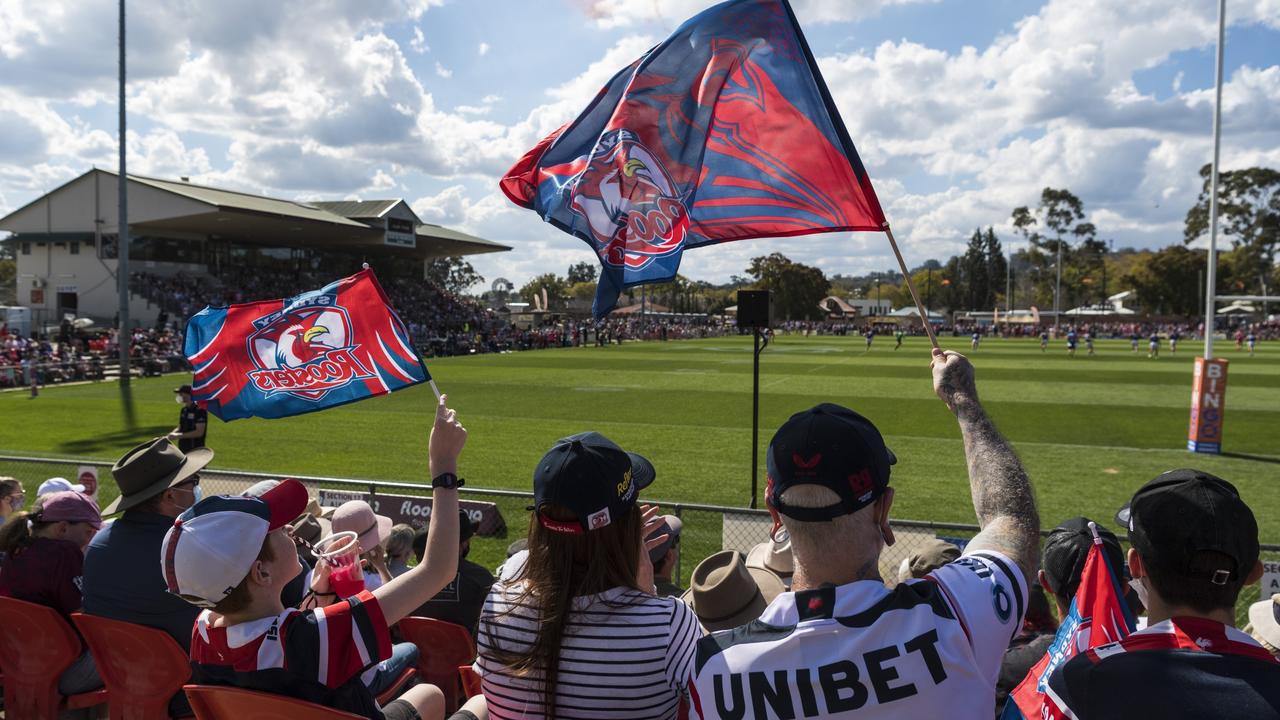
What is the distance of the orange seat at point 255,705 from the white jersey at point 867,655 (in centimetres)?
130

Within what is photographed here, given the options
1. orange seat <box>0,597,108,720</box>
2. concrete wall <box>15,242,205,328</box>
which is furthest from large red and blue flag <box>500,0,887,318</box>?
concrete wall <box>15,242,205,328</box>

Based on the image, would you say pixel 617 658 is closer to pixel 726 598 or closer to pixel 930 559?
pixel 726 598

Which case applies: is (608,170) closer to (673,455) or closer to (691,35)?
(691,35)

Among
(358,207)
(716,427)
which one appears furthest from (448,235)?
(716,427)

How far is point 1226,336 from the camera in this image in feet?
259

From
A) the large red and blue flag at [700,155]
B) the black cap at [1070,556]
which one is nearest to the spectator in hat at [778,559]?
the large red and blue flag at [700,155]

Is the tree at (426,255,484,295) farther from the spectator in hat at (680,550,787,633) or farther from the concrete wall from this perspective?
the spectator in hat at (680,550,787,633)

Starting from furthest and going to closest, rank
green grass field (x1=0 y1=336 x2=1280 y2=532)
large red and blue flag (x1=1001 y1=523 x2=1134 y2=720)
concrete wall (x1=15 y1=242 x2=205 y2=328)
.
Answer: concrete wall (x1=15 y1=242 x2=205 y2=328) < green grass field (x1=0 y1=336 x2=1280 y2=532) < large red and blue flag (x1=1001 y1=523 x2=1134 y2=720)

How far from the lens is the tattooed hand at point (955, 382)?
252 cm

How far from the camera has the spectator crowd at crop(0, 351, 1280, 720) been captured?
1797 millimetres

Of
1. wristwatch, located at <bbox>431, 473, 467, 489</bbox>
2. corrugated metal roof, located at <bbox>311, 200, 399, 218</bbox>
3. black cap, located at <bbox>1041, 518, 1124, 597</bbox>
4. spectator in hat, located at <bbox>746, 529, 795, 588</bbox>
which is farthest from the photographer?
corrugated metal roof, located at <bbox>311, 200, 399, 218</bbox>

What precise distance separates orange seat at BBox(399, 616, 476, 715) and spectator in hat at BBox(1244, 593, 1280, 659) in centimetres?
349

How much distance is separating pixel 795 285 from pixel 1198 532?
397 ft

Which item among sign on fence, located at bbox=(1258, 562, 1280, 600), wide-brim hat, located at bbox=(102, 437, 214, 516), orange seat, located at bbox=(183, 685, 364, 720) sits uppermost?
wide-brim hat, located at bbox=(102, 437, 214, 516)
